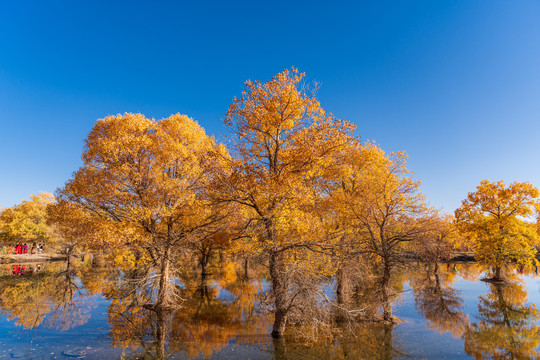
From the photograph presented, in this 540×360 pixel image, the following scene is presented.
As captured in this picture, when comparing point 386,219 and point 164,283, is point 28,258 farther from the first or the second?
point 386,219

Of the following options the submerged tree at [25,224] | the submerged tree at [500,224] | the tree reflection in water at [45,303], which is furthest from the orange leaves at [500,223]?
the submerged tree at [25,224]

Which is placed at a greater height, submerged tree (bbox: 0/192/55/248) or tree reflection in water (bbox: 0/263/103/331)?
submerged tree (bbox: 0/192/55/248)

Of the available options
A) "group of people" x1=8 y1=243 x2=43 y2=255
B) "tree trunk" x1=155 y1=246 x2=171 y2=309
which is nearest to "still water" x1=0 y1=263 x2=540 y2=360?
"tree trunk" x1=155 y1=246 x2=171 y2=309

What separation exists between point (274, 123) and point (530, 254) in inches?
1372

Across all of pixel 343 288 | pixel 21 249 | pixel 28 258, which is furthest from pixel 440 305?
pixel 21 249

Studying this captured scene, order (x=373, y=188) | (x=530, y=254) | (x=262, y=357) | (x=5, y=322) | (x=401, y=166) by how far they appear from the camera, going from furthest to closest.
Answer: (x=530, y=254) < (x=401, y=166) < (x=373, y=188) < (x=5, y=322) < (x=262, y=357)

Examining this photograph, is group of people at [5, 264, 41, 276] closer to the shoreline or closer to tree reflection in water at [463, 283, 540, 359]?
the shoreline

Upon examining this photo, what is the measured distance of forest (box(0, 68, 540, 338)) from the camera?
45.6ft

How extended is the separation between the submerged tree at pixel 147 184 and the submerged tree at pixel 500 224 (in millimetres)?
30672

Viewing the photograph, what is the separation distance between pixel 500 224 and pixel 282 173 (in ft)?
106

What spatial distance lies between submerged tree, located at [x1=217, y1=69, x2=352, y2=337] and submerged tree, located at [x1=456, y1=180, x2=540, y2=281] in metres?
28.4

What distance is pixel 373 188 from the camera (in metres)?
18.7

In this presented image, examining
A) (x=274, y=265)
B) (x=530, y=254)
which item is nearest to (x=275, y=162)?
(x=274, y=265)

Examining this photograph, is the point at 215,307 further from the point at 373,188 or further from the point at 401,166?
the point at 401,166
